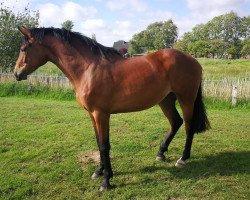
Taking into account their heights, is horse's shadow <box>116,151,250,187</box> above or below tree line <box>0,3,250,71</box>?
below

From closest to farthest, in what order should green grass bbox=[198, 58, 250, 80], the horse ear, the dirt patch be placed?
the horse ear
the dirt patch
green grass bbox=[198, 58, 250, 80]

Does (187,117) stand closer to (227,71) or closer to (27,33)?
(27,33)

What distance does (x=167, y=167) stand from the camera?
4.88 metres

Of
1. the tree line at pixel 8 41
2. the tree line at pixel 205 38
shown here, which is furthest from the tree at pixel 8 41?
the tree line at pixel 205 38

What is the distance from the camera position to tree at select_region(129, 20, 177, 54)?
218 ft

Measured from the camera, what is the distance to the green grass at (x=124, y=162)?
416 centimetres

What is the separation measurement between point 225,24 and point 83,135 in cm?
6871

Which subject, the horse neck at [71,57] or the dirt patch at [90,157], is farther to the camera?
the dirt patch at [90,157]

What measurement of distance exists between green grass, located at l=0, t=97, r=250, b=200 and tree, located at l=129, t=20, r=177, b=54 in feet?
192

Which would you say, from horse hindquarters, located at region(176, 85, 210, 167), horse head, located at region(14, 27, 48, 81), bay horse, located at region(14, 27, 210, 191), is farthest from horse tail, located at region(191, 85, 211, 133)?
horse head, located at region(14, 27, 48, 81)

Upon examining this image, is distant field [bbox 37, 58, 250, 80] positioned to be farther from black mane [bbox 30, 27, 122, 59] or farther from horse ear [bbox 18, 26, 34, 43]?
horse ear [bbox 18, 26, 34, 43]

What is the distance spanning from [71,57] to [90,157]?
74.6 inches

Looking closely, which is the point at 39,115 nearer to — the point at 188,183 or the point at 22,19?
the point at 188,183

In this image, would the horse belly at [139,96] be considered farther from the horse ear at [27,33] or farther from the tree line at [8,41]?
the tree line at [8,41]
